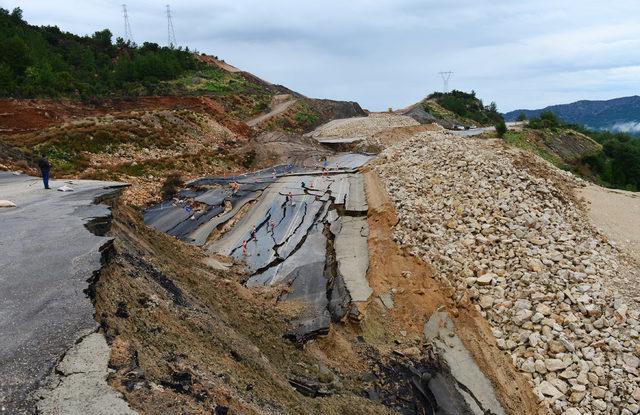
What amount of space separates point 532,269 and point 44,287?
7.67 meters

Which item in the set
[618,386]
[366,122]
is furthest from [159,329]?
[366,122]

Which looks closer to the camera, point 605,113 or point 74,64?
point 74,64

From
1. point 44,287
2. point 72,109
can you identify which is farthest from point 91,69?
point 44,287

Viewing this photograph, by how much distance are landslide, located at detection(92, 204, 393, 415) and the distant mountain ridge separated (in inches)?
A: 3938

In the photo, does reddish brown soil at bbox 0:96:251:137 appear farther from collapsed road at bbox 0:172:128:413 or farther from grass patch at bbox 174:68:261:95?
collapsed road at bbox 0:172:128:413

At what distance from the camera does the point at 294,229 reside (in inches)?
412

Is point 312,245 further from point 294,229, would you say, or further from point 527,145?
point 527,145

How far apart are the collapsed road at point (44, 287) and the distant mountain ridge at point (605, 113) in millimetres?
101002

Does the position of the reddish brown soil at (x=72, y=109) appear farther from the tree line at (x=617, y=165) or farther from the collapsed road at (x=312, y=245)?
the tree line at (x=617, y=165)

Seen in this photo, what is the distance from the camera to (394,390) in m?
6.11

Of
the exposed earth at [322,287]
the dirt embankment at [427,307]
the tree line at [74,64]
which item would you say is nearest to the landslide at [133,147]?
the exposed earth at [322,287]

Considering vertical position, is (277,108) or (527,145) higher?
(277,108)

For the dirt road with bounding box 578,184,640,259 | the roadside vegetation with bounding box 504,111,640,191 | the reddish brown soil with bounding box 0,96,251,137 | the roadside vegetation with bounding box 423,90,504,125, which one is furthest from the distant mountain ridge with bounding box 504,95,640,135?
the dirt road with bounding box 578,184,640,259

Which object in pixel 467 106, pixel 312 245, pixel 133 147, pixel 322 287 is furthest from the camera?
pixel 467 106
